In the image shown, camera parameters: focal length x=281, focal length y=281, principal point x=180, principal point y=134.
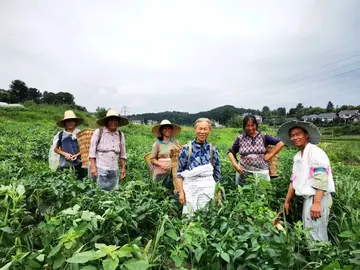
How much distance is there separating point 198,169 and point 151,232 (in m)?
0.88

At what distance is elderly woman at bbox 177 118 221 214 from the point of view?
2.99 m

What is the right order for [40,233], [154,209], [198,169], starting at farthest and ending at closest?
[198,169] < [154,209] < [40,233]

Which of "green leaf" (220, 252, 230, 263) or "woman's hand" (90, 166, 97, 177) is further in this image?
"woman's hand" (90, 166, 97, 177)

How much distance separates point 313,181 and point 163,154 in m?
2.09

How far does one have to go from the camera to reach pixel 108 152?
4062 millimetres

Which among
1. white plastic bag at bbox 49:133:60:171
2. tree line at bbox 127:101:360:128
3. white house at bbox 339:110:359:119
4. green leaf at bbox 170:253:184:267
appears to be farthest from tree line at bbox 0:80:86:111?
white house at bbox 339:110:359:119

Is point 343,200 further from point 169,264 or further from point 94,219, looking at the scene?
point 94,219

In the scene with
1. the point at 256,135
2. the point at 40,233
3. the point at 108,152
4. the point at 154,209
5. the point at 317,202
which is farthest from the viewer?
the point at 108,152

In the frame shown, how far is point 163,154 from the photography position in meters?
4.13

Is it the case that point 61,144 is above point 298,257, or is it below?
above

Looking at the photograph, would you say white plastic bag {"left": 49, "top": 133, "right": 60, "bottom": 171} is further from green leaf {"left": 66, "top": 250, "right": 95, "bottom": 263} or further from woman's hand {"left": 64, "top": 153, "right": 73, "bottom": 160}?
green leaf {"left": 66, "top": 250, "right": 95, "bottom": 263}

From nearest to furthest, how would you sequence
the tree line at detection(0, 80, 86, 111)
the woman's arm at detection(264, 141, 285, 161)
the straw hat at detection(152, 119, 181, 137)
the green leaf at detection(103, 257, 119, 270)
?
1. the green leaf at detection(103, 257, 119, 270)
2. the woman's arm at detection(264, 141, 285, 161)
3. the straw hat at detection(152, 119, 181, 137)
4. the tree line at detection(0, 80, 86, 111)

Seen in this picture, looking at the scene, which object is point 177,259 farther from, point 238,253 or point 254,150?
point 254,150

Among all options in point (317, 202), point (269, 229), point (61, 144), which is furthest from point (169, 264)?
point (61, 144)
